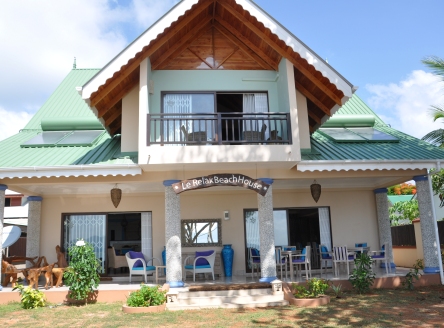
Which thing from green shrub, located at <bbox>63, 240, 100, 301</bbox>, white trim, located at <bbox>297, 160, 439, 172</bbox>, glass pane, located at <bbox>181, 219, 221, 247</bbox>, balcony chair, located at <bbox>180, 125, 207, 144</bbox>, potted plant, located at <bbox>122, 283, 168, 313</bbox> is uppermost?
balcony chair, located at <bbox>180, 125, 207, 144</bbox>

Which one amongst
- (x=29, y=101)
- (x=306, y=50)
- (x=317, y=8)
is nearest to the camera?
(x=306, y=50)

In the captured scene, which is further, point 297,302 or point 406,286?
point 406,286

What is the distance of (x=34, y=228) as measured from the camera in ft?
43.9

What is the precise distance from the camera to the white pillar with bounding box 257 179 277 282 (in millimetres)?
10641

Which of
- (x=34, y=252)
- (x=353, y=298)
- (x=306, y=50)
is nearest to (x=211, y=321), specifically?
(x=353, y=298)

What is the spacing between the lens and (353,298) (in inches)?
389

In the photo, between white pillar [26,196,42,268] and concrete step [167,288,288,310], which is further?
white pillar [26,196,42,268]

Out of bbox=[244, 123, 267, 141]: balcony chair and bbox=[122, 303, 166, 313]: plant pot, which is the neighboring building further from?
bbox=[122, 303, 166, 313]: plant pot

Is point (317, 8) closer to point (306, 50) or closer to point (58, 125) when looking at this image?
point (306, 50)

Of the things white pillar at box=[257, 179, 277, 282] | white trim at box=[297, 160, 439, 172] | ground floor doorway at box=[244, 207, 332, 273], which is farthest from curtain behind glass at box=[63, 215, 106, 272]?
white trim at box=[297, 160, 439, 172]

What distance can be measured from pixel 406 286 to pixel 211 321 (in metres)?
5.64

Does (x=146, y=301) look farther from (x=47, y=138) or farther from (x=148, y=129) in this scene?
(x=47, y=138)

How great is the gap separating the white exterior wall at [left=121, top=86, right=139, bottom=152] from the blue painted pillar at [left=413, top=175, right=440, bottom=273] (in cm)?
765

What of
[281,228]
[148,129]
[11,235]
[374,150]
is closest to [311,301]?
[374,150]
